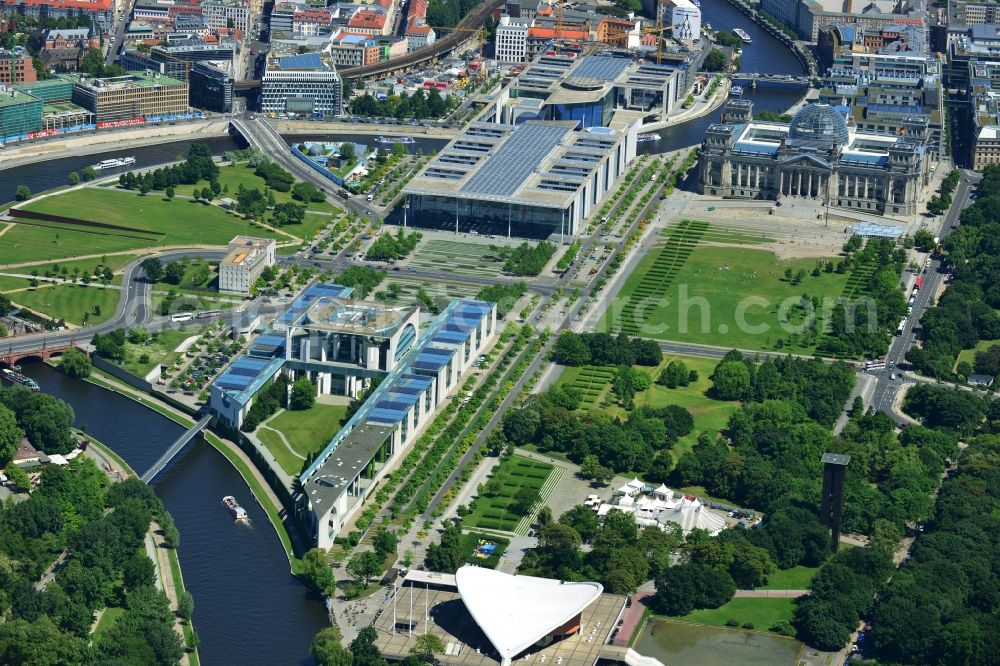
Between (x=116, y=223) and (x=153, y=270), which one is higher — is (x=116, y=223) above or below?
above

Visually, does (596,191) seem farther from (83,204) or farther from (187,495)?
(187,495)

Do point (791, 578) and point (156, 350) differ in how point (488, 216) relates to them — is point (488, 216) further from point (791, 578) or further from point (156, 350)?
point (791, 578)

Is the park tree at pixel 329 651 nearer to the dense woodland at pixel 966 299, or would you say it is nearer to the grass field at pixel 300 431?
the grass field at pixel 300 431

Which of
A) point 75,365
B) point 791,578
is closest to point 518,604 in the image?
point 791,578

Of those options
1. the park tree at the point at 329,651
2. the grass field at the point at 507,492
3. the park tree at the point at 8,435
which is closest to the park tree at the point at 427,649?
the park tree at the point at 329,651

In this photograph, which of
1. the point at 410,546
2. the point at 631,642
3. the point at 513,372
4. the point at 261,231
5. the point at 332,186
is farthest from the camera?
the point at 332,186

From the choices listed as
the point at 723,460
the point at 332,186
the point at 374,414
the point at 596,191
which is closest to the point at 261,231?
the point at 332,186

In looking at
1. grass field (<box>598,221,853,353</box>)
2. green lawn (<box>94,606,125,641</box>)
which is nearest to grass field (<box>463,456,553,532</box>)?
green lawn (<box>94,606,125,641</box>)
